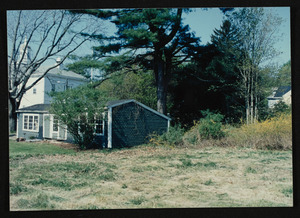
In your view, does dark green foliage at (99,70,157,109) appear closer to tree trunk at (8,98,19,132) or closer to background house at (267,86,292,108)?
tree trunk at (8,98,19,132)

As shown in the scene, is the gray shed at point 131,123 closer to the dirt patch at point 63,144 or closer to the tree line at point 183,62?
the tree line at point 183,62

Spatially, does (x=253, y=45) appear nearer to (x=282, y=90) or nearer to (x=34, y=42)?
(x=282, y=90)

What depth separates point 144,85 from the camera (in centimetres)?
902

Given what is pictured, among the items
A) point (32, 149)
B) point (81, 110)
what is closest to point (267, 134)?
point (81, 110)

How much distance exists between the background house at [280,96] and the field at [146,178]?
4.81ft

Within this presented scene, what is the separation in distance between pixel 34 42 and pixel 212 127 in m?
5.56

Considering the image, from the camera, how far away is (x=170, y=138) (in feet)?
27.4

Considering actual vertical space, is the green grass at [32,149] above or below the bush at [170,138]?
below

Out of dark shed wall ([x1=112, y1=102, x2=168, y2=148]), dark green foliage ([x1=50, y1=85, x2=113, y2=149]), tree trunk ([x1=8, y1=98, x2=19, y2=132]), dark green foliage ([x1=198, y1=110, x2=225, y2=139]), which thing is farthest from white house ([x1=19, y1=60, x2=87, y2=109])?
dark green foliage ([x1=198, y1=110, x2=225, y2=139])

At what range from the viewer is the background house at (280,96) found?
309 inches

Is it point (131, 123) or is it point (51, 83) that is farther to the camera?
point (131, 123)

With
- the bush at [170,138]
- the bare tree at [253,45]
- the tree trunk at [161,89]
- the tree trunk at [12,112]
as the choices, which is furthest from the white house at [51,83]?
the bare tree at [253,45]

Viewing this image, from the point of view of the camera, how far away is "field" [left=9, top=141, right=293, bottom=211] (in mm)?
4781

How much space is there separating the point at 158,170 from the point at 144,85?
135 inches
